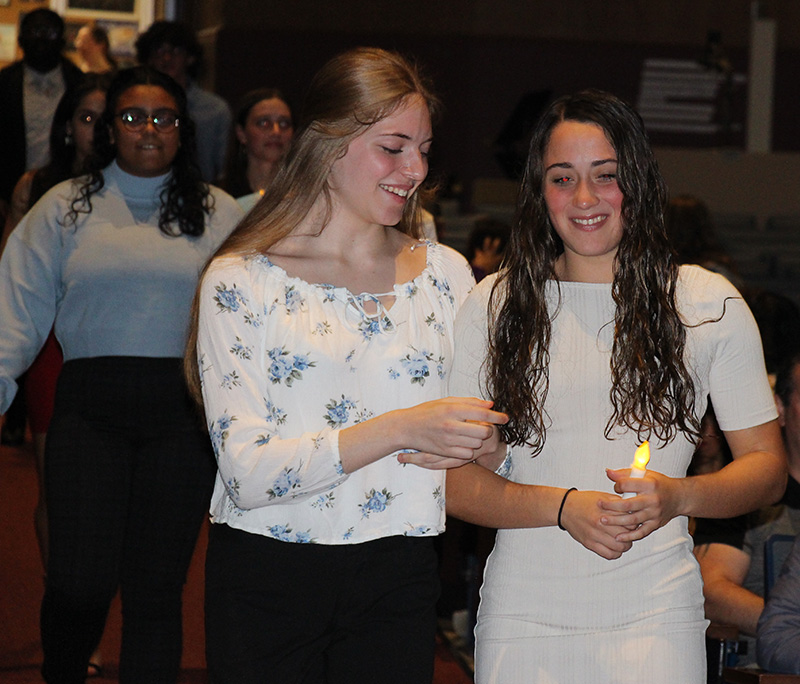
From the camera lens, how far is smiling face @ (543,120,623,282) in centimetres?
232

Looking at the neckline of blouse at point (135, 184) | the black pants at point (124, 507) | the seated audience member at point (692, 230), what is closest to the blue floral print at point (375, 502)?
the black pants at point (124, 507)

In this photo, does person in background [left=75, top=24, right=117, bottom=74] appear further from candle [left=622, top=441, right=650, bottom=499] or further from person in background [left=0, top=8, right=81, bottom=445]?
candle [left=622, top=441, right=650, bottom=499]

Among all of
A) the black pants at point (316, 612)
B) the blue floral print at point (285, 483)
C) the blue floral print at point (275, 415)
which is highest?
the blue floral print at point (275, 415)

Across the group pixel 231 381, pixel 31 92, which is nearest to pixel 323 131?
pixel 231 381

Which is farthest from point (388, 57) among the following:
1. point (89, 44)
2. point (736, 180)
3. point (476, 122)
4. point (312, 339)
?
point (476, 122)

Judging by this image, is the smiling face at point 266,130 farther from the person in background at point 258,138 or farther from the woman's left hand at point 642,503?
the woman's left hand at point 642,503

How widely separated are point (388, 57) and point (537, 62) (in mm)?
13231

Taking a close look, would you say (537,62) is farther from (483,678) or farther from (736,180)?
(483,678)

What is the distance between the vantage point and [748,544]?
11.8 ft

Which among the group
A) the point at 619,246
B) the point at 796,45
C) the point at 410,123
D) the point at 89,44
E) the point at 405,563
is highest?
the point at 796,45

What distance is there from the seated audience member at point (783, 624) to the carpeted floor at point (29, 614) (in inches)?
69.4

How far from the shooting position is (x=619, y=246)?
237 centimetres

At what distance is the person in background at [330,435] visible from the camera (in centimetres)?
211

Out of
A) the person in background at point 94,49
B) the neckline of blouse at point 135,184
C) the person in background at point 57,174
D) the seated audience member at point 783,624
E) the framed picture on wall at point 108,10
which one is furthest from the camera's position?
the framed picture on wall at point 108,10
